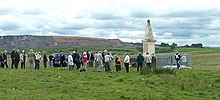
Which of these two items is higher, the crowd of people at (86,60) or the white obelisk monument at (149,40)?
the white obelisk monument at (149,40)

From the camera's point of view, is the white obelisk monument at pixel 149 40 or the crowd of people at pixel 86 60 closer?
the crowd of people at pixel 86 60

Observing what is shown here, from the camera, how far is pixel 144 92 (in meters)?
19.8

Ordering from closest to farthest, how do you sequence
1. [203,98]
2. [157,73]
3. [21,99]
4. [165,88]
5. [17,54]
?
[21,99]
[203,98]
[165,88]
[157,73]
[17,54]

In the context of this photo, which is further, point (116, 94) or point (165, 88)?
point (165, 88)

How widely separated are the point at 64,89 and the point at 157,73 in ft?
40.5

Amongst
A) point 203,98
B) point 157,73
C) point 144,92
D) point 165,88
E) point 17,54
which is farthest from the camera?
point 17,54

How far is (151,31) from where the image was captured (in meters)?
45.8

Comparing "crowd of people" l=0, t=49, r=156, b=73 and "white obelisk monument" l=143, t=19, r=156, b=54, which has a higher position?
"white obelisk monument" l=143, t=19, r=156, b=54

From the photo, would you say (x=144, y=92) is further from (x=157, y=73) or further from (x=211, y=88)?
(x=157, y=73)

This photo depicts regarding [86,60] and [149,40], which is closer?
[86,60]

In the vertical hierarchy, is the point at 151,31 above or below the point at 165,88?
above

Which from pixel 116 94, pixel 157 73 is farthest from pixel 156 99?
pixel 157 73

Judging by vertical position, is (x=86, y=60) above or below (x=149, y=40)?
below

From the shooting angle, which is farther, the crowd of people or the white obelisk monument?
the white obelisk monument
